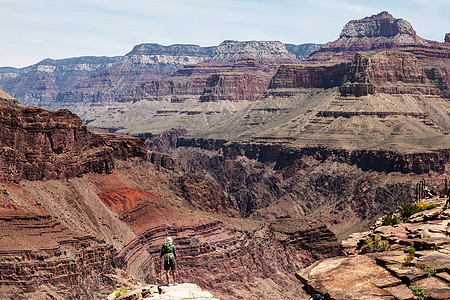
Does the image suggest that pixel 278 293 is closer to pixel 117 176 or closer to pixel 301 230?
pixel 301 230

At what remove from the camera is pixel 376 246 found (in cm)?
4125

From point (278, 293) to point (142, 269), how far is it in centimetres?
2546

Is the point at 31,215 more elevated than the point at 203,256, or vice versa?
the point at 31,215

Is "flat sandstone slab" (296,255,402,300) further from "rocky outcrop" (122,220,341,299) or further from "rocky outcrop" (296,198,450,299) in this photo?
"rocky outcrop" (122,220,341,299)

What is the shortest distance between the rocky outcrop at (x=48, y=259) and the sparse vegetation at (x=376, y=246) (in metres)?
60.6

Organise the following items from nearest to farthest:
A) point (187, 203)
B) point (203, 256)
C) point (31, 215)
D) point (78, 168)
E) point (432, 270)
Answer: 1. point (432, 270)
2. point (31, 215)
3. point (203, 256)
4. point (78, 168)
5. point (187, 203)

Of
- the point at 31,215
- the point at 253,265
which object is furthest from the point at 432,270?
the point at 253,265

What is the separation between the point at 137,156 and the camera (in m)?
187


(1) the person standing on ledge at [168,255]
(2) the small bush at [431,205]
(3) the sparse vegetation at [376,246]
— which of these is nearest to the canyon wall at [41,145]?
(1) the person standing on ledge at [168,255]

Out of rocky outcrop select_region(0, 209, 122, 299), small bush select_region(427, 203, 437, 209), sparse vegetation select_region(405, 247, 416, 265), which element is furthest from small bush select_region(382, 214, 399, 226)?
rocky outcrop select_region(0, 209, 122, 299)

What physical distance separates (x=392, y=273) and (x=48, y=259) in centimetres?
7208

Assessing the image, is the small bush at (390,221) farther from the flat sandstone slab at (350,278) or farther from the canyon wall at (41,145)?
the canyon wall at (41,145)

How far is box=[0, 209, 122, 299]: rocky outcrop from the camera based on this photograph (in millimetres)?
93000

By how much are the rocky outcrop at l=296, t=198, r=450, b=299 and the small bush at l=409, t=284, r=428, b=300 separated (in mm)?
23
